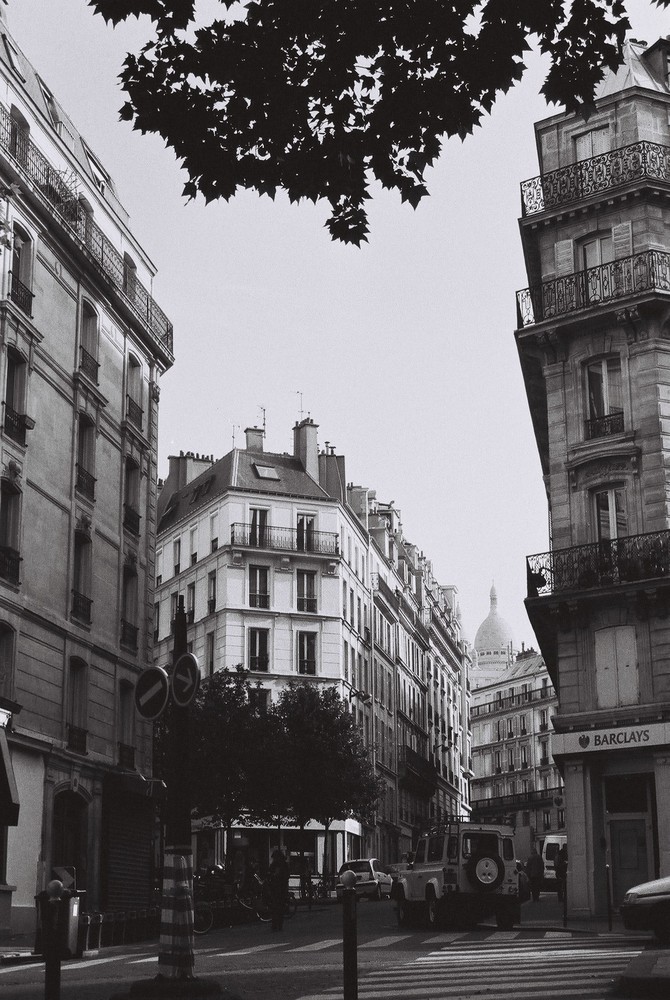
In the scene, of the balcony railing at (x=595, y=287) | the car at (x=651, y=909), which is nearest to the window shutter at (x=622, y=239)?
the balcony railing at (x=595, y=287)

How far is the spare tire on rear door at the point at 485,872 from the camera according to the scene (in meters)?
26.2

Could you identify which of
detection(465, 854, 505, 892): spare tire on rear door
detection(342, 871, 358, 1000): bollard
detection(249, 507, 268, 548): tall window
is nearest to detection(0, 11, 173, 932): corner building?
detection(465, 854, 505, 892): spare tire on rear door

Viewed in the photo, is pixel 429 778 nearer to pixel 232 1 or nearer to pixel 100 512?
pixel 100 512

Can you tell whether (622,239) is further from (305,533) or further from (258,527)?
(305,533)

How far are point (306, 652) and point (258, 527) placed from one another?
22.3 ft

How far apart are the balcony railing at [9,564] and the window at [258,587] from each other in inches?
1562

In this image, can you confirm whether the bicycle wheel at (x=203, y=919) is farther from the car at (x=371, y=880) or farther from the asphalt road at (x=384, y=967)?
the car at (x=371, y=880)

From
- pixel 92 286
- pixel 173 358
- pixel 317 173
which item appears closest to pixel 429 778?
pixel 173 358

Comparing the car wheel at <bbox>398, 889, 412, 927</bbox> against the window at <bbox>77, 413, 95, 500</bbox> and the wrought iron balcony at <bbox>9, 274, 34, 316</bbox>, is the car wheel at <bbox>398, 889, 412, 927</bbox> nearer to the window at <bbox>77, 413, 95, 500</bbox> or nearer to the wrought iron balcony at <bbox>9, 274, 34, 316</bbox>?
the window at <bbox>77, 413, 95, 500</bbox>

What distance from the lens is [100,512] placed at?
34.1 meters

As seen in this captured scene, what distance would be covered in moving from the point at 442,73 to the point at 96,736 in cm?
2608

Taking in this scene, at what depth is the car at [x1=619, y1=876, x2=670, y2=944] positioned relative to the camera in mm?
17609

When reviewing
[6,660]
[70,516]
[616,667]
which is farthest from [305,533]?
[6,660]

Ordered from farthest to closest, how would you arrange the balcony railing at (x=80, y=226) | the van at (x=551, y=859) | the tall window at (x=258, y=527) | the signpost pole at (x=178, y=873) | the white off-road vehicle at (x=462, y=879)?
1. the tall window at (x=258, y=527)
2. the van at (x=551, y=859)
3. the balcony railing at (x=80, y=226)
4. the white off-road vehicle at (x=462, y=879)
5. the signpost pole at (x=178, y=873)
